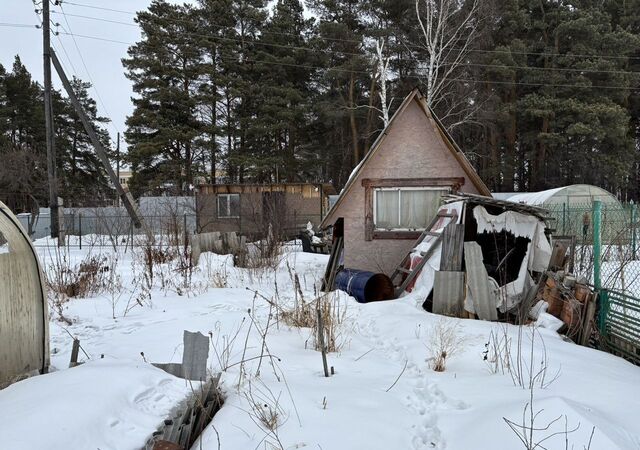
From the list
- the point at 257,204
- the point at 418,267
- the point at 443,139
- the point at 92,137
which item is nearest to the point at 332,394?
the point at 418,267

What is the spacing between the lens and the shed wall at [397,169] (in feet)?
33.1

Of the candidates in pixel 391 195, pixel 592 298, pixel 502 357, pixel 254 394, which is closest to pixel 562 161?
pixel 391 195

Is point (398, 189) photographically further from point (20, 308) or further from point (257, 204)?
point (257, 204)

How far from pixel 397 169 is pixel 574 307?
5443 mm

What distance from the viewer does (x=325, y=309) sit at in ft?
16.9

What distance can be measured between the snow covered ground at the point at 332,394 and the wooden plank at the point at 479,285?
35.5 inches

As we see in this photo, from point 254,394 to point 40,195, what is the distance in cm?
3324

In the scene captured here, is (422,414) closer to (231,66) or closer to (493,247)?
(493,247)

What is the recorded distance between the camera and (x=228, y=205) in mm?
23953

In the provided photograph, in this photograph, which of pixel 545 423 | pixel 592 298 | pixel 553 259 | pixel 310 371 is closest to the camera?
pixel 545 423

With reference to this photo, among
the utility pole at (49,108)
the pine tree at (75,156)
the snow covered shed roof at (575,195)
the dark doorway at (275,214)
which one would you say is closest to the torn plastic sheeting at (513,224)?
the dark doorway at (275,214)

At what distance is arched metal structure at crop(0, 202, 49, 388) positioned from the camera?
345 centimetres

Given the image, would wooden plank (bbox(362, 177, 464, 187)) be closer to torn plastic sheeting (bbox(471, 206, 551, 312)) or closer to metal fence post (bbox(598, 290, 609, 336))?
torn plastic sheeting (bbox(471, 206, 551, 312))

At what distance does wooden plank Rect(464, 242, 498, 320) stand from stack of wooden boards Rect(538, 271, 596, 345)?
90 centimetres
